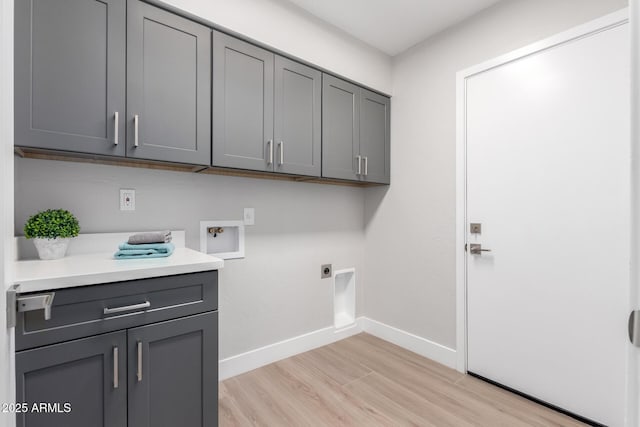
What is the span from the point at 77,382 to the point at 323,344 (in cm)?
182

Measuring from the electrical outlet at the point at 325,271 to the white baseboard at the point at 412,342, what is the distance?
2.09ft

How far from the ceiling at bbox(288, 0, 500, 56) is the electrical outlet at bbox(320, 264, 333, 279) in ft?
6.23

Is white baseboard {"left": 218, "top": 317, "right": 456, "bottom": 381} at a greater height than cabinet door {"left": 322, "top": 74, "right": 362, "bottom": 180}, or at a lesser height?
lesser

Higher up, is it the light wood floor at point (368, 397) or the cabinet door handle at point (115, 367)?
the cabinet door handle at point (115, 367)

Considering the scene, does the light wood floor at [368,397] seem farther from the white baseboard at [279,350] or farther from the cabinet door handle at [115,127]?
the cabinet door handle at [115,127]

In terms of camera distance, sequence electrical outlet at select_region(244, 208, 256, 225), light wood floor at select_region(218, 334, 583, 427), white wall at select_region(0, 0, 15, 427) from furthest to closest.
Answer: electrical outlet at select_region(244, 208, 256, 225), light wood floor at select_region(218, 334, 583, 427), white wall at select_region(0, 0, 15, 427)

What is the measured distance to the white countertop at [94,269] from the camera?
1001 millimetres

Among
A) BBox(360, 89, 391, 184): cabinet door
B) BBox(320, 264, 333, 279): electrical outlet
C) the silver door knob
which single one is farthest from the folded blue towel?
the silver door knob


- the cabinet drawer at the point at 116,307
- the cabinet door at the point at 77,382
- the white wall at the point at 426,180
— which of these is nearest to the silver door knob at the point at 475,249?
the white wall at the point at 426,180

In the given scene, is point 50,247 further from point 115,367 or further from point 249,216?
point 249,216

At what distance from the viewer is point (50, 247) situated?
53.7 inches

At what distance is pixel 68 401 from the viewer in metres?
1.05

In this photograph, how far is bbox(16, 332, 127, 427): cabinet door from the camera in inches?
38.9

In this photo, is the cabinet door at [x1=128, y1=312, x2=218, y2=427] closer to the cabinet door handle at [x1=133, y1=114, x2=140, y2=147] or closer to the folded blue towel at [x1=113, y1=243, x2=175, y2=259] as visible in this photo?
the folded blue towel at [x1=113, y1=243, x2=175, y2=259]
